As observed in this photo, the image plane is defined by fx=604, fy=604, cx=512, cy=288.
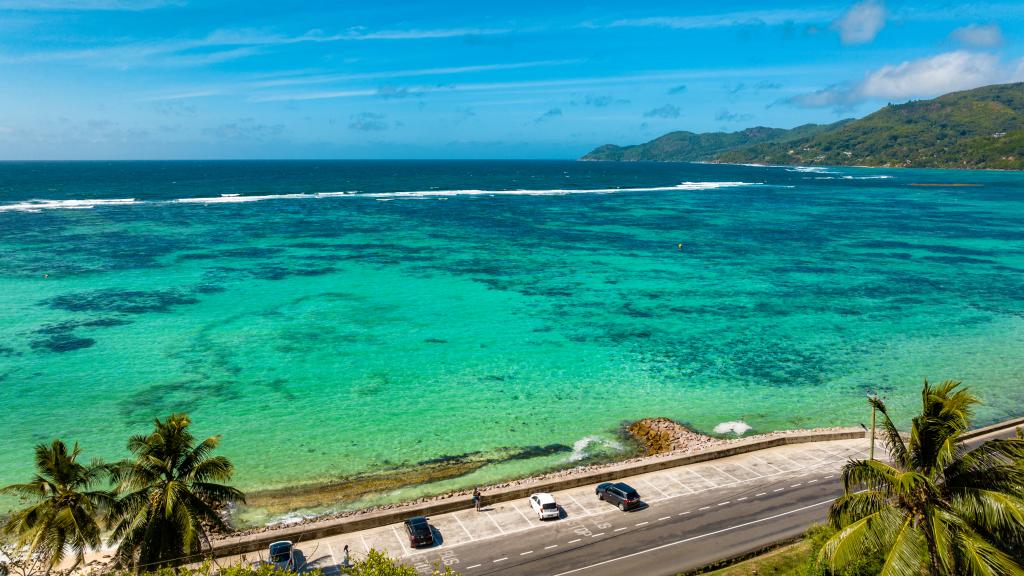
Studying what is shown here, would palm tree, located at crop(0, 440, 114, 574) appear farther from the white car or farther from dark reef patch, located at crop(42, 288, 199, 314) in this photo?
dark reef patch, located at crop(42, 288, 199, 314)

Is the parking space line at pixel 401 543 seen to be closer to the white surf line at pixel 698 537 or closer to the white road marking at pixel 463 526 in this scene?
the white road marking at pixel 463 526

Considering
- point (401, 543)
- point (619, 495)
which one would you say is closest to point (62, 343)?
point (401, 543)

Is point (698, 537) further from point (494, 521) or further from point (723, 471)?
point (494, 521)

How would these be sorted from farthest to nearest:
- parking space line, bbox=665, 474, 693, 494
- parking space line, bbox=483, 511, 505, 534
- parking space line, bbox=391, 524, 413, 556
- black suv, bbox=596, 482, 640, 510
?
parking space line, bbox=665, 474, 693, 494, black suv, bbox=596, 482, 640, 510, parking space line, bbox=483, 511, 505, 534, parking space line, bbox=391, 524, 413, 556

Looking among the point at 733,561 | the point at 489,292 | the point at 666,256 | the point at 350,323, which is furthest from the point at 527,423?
the point at 666,256

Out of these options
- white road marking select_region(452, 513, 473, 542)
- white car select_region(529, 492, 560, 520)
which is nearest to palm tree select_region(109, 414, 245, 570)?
white road marking select_region(452, 513, 473, 542)

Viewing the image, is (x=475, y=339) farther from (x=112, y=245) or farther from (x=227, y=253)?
(x=112, y=245)
